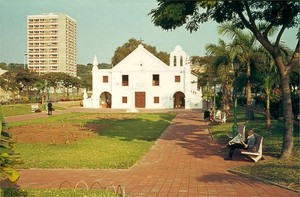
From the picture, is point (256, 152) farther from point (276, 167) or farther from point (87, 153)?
point (87, 153)

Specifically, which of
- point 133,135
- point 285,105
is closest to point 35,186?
point 285,105

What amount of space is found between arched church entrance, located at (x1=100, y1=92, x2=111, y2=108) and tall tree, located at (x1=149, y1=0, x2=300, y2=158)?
41.9m

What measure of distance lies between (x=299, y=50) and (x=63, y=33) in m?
44.2

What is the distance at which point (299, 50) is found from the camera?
10227 mm

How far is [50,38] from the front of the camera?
4319 centimetres

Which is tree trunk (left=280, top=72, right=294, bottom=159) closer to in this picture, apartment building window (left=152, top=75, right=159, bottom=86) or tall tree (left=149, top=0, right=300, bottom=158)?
tall tree (left=149, top=0, right=300, bottom=158)

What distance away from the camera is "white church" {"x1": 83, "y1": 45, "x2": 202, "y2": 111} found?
48.8 metres

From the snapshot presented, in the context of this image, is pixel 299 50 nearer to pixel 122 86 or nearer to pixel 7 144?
pixel 7 144

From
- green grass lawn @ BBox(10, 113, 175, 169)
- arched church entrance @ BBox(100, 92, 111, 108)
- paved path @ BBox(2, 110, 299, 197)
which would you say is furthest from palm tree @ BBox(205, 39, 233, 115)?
arched church entrance @ BBox(100, 92, 111, 108)

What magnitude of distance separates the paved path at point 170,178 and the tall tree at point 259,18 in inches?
82.6

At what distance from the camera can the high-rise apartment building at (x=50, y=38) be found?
42287 millimetres

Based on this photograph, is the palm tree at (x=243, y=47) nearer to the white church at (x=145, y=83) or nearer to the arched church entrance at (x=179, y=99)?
the white church at (x=145, y=83)

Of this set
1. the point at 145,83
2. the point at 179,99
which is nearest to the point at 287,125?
the point at 145,83

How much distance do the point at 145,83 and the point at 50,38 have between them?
13560 millimetres
